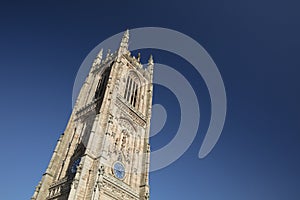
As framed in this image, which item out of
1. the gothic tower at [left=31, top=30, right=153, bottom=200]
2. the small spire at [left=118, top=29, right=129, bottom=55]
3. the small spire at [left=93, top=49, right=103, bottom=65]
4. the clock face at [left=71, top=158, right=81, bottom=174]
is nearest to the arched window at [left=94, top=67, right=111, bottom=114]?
the gothic tower at [left=31, top=30, right=153, bottom=200]

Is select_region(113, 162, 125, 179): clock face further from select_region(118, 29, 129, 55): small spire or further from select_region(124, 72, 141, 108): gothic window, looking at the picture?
select_region(118, 29, 129, 55): small spire

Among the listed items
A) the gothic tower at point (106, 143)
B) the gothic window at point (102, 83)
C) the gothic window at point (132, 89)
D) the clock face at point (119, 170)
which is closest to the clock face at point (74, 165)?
the gothic tower at point (106, 143)

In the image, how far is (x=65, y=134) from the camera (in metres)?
33.3

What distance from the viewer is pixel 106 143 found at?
25828 millimetres

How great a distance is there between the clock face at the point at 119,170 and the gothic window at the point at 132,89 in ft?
36.0

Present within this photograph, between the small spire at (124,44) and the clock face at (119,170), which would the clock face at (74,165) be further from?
the small spire at (124,44)

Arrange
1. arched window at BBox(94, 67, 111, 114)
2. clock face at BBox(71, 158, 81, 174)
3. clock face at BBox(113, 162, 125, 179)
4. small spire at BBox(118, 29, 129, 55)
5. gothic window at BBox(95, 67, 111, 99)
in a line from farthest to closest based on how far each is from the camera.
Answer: small spire at BBox(118, 29, 129, 55)
gothic window at BBox(95, 67, 111, 99)
arched window at BBox(94, 67, 111, 114)
clock face at BBox(113, 162, 125, 179)
clock face at BBox(71, 158, 81, 174)

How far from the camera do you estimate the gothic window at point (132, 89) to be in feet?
124

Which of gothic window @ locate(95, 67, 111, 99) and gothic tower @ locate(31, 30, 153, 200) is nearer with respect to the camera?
gothic tower @ locate(31, 30, 153, 200)

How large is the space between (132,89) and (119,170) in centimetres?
1536

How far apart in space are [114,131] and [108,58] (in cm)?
1755

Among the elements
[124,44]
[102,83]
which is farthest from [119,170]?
[124,44]

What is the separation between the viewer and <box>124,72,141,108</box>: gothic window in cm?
3772

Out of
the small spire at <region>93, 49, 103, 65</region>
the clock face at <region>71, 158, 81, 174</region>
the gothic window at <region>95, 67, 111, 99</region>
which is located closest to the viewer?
the clock face at <region>71, 158, 81, 174</region>
